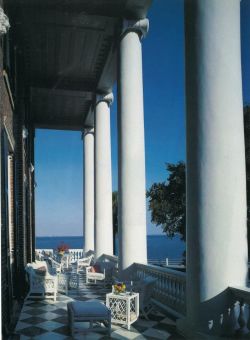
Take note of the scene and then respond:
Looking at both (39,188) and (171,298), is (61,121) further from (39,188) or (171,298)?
(171,298)

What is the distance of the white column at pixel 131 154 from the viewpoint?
10.6 m

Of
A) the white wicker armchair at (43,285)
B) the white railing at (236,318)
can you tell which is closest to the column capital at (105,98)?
the white wicker armchair at (43,285)

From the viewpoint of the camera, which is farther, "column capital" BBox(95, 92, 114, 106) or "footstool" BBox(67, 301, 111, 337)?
"column capital" BBox(95, 92, 114, 106)

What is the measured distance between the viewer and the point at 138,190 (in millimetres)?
10711

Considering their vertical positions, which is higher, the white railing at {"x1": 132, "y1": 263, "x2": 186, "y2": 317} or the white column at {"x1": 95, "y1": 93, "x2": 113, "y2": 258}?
the white column at {"x1": 95, "y1": 93, "x2": 113, "y2": 258}

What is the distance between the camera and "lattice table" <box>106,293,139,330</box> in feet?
23.4

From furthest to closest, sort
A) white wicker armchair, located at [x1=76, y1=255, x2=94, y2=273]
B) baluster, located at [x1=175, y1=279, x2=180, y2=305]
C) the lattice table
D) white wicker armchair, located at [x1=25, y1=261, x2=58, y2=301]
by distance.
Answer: white wicker armchair, located at [x1=76, y1=255, x2=94, y2=273]
white wicker armchair, located at [x1=25, y1=261, x2=58, y2=301]
baluster, located at [x1=175, y1=279, x2=180, y2=305]
the lattice table

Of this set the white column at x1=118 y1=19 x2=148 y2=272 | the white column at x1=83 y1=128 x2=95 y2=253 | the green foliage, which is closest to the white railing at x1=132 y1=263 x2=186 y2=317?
the white column at x1=118 y1=19 x2=148 y2=272

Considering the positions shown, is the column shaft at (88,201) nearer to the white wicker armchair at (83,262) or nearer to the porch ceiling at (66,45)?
the porch ceiling at (66,45)

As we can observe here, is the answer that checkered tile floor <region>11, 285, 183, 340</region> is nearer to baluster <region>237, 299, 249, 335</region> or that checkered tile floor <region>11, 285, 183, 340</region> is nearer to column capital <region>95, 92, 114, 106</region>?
baluster <region>237, 299, 249, 335</region>

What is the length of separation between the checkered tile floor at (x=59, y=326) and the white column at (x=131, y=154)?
95.8 inches

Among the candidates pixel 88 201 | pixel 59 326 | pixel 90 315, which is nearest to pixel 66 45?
pixel 59 326

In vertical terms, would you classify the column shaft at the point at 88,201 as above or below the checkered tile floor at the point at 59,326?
above

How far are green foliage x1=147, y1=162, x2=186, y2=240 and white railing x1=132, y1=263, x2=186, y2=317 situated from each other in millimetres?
8737
